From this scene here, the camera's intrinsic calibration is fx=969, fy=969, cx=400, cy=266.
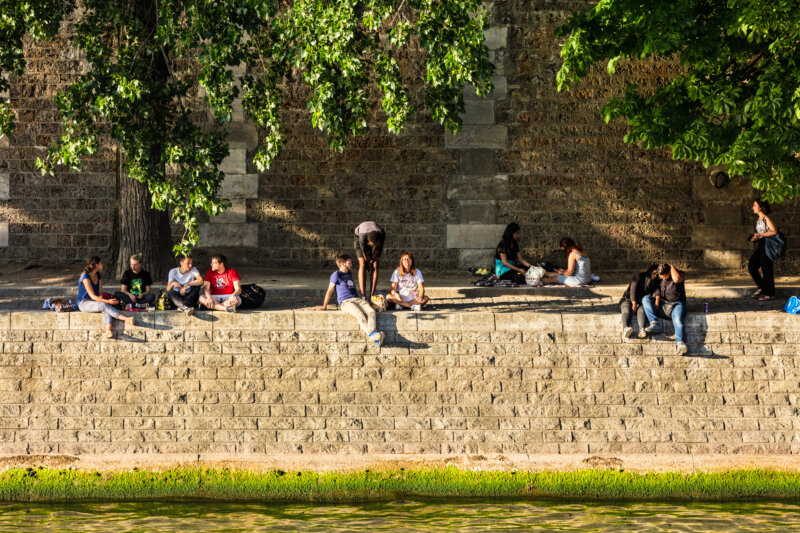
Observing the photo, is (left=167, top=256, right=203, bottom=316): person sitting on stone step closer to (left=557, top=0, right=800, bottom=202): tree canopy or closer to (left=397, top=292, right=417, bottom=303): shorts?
(left=397, top=292, right=417, bottom=303): shorts

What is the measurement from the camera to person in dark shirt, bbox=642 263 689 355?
11.4m

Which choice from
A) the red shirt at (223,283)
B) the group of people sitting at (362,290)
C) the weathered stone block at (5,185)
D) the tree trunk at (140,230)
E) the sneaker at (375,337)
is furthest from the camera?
the weathered stone block at (5,185)

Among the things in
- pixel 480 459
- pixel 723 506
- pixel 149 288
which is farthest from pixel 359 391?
pixel 723 506

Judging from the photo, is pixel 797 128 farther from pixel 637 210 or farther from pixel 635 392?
pixel 637 210

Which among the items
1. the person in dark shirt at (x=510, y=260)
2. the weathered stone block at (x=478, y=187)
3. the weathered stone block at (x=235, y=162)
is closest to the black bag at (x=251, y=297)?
the person in dark shirt at (x=510, y=260)

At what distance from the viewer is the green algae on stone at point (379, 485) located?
1065cm

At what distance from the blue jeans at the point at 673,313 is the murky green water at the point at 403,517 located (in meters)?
2.04

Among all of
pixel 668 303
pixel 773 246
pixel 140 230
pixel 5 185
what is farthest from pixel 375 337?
pixel 5 185

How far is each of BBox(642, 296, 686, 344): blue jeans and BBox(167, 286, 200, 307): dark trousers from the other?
17.9 ft

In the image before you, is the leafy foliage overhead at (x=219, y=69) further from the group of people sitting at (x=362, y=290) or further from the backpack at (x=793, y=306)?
the backpack at (x=793, y=306)

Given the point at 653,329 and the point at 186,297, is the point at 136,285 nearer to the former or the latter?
the point at 186,297

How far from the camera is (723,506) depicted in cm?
1037

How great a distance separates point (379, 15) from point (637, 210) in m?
6.86

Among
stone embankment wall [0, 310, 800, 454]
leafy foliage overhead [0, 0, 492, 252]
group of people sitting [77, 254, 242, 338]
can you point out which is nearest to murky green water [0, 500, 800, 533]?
stone embankment wall [0, 310, 800, 454]
